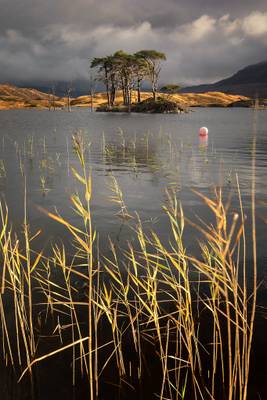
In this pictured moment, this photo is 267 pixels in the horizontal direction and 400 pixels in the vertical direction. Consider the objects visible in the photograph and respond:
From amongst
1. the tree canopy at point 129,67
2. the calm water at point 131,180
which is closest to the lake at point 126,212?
the calm water at point 131,180

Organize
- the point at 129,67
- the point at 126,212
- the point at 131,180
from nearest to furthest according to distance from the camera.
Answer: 1. the point at 126,212
2. the point at 131,180
3. the point at 129,67

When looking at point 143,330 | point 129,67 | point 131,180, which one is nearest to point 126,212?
point 143,330

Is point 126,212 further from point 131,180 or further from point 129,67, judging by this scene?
point 129,67

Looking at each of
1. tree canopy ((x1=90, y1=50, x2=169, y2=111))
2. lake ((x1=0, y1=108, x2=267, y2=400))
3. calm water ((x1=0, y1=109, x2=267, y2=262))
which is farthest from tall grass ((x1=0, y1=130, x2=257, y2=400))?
tree canopy ((x1=90, y1=50, x2=169, y2=111))

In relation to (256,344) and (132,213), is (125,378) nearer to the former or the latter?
(256,344)

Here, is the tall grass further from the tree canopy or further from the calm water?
the tree canopy

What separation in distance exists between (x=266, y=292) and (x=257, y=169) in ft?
36.8

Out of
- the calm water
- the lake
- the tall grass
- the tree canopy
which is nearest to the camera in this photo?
the tall grass

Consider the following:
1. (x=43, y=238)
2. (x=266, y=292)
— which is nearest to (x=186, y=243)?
(x=266, y=292)

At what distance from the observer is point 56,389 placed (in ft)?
12.8

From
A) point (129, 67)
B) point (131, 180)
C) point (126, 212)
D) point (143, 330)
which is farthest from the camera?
point (129, 67)

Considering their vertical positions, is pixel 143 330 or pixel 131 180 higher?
pixel 131 180

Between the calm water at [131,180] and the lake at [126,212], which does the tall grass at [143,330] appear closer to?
the lake at [126,212]

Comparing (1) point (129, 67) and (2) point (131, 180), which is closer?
(2) point (131, 180)
